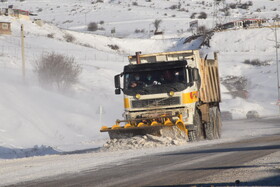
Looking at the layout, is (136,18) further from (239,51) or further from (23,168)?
(23,168)

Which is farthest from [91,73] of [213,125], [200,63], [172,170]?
[172,170]

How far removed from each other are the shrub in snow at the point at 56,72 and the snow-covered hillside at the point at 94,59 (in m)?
1.03

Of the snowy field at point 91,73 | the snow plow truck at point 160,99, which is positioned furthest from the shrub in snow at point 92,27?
the snow plow truck at point 160,99

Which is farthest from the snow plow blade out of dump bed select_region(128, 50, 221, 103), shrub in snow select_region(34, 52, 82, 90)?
shrub in snow select_region(34, 52, 82, 90)

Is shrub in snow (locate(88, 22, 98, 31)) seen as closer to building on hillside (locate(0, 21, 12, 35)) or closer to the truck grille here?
building on hillside (locate(0, 21, 12, 35))

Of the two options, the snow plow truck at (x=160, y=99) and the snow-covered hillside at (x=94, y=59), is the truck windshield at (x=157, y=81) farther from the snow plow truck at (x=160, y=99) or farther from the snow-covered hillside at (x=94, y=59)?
the snow-covered hillside at (x=94, y=59)

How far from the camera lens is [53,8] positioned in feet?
427

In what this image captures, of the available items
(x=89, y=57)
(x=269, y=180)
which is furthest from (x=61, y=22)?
(x=269, y=180)

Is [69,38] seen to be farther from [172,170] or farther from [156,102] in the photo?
[172,170]

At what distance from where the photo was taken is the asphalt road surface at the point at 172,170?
1031 cm

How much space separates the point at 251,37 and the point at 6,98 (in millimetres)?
54803

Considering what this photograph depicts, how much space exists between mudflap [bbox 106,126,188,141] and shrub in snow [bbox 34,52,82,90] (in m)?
38.6

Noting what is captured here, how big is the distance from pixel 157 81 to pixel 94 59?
5829cm

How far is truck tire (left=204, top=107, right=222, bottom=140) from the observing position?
21531mm
